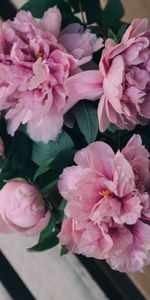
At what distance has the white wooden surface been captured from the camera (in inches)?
20.9

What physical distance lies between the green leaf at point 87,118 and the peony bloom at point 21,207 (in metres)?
0.05

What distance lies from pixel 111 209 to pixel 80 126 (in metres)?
0.08

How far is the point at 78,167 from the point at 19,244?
222 millimetres

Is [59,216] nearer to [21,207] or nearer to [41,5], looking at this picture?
[21,207]

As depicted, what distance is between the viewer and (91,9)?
16.7 inches

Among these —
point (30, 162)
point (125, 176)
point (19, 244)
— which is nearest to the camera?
point (125, 176)

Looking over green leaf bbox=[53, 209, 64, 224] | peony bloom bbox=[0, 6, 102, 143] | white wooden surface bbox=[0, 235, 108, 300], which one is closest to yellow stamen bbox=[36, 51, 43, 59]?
peony bloom bbox=[0, 6, 102, 143]

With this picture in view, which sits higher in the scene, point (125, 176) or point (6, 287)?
point (125, 176)

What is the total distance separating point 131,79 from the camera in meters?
0.33

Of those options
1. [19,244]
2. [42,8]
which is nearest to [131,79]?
[42,8]

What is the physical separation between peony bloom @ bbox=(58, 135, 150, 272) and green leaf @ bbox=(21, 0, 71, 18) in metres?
0.12

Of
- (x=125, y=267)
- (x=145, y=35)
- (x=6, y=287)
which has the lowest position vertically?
(x=6, y=287)

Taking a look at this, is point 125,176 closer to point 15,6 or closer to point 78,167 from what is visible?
point 78,167

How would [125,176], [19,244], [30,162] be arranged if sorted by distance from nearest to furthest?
[125,176]
[30,162]
[19,244]
